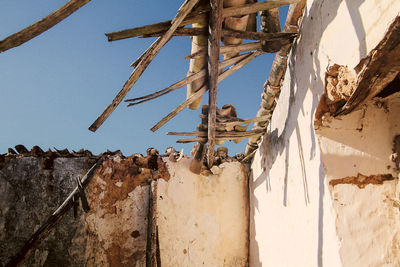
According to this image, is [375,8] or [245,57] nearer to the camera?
[375,8]

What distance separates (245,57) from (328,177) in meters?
1.32

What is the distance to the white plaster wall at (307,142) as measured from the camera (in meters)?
1.71

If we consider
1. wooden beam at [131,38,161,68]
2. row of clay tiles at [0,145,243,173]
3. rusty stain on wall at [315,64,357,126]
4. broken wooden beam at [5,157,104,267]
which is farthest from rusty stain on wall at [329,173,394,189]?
row of clay tiles at [0,145,243,173]

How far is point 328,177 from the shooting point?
6.49 ft

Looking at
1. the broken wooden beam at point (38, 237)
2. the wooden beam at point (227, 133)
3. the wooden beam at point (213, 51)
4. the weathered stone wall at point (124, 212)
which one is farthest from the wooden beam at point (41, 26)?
the weathered stone wall at point (124, 212)

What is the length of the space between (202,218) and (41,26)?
3.17 m

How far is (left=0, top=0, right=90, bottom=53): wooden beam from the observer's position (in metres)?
1.23

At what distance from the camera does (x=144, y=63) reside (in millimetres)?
1988

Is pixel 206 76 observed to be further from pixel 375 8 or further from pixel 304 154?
pixel 375 8

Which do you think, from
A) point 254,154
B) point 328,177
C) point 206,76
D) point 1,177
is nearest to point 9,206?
point 1,177

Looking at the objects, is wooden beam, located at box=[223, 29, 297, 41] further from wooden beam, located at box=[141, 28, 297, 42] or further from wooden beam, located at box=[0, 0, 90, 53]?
wooden beam, located at box=[0, 0, 90, 53]

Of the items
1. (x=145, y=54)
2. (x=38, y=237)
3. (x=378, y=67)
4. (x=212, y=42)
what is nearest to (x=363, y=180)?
(x=378, y=67)

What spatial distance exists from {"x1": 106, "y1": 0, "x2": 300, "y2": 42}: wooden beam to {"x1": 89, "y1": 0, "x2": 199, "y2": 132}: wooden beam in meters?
0.07

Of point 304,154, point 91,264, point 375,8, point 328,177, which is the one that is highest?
point 375,8
